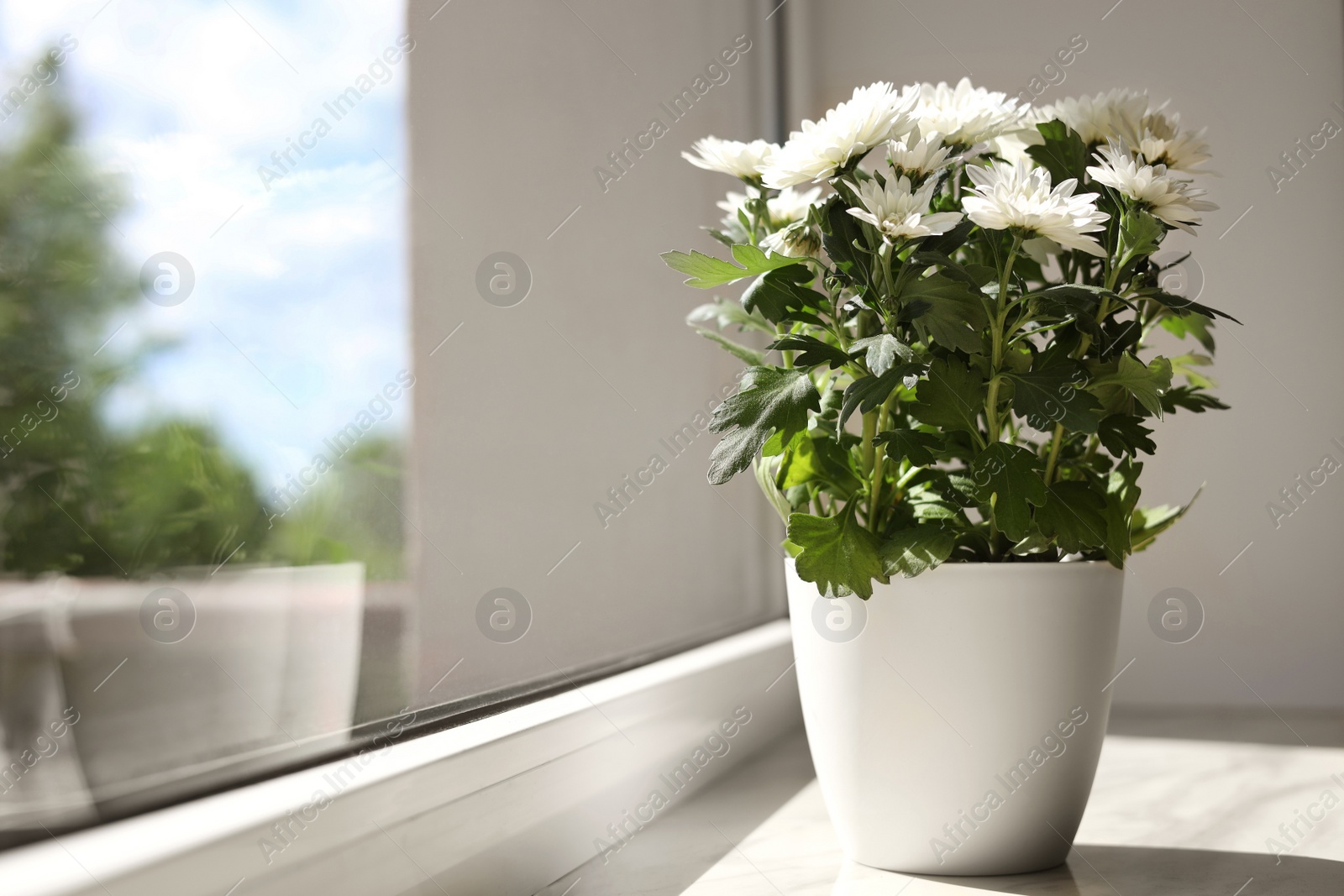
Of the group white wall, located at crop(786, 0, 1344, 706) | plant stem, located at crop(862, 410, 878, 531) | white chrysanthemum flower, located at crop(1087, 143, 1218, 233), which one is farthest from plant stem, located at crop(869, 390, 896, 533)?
Result: white wall, located at crop(786, 0, 1344, 706)

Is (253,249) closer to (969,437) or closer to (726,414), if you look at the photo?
(726,414)

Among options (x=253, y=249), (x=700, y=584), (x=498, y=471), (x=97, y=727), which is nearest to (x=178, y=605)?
(x=97, y=727)

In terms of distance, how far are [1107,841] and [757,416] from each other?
1.74 feet

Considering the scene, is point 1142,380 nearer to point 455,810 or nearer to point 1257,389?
point 455,810

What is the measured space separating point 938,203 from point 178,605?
1.97ft

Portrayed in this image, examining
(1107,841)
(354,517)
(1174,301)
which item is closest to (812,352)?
(1174,301)

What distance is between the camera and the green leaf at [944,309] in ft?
2.21

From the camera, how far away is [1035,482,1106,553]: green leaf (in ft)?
2.32

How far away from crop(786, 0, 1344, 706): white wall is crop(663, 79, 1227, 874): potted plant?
88 cm

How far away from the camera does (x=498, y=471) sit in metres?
0.94

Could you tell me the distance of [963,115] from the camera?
2.38ft

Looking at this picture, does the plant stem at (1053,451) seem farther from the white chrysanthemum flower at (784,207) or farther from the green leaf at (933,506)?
the white chrysanthemum flower at (784,207)

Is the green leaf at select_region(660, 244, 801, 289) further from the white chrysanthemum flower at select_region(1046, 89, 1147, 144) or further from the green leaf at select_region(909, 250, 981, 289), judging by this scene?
the white chrysanthemum flower at select_region(1046, 89, 1147, 144)

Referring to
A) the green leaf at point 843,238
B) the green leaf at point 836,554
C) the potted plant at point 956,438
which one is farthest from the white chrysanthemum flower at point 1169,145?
the green leaf at point 836,554
